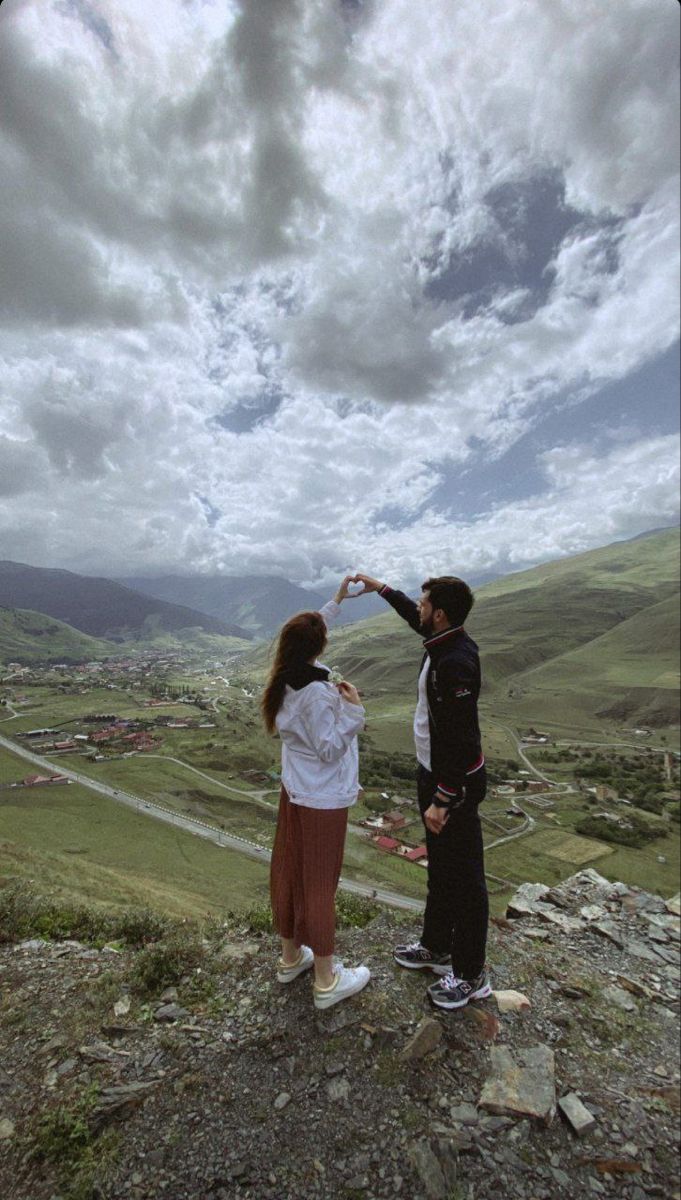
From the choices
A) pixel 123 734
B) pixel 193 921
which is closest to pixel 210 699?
pixel 123 734

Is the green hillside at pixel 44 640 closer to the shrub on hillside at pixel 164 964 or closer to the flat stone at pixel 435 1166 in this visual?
the shrub on hillside at pixel 164 964

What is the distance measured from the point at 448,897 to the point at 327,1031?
1.66 meters

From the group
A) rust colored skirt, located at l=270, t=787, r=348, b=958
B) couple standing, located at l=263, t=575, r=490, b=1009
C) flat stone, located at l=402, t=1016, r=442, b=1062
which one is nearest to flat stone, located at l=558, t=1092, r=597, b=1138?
couple standing, located at l=263, t=575, r=490, b=1009

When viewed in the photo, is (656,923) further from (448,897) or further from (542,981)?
(448,897)

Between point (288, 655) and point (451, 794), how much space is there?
1998 millimetres

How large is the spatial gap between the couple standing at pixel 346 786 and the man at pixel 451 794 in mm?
11

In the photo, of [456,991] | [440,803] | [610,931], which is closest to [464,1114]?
[456,991]

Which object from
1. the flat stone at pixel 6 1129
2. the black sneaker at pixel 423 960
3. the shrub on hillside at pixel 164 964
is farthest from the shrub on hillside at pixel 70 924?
the black sneaker at pixel 423 960

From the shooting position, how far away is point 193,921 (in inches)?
285

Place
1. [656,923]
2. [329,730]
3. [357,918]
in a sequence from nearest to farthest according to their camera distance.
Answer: [329,730], [357,918], [656,923]

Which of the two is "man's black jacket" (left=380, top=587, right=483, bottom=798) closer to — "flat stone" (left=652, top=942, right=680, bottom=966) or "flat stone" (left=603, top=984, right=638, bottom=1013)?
"flat stone" (left=603, top=984, right=638, bottom=1013)

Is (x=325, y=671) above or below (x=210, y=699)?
above

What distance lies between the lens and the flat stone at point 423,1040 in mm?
4160

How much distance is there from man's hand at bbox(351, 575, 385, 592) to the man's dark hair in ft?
3.07
